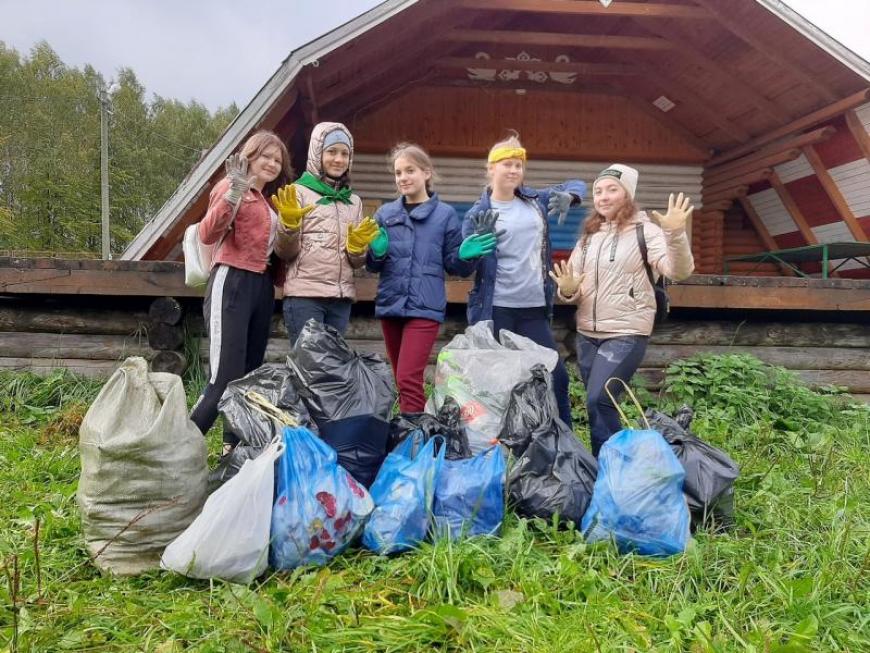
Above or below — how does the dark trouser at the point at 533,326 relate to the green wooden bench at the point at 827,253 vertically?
below

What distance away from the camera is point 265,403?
2402 millimetres

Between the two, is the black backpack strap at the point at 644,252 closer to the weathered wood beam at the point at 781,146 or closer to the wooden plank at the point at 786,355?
the wooden plank at the point at 786,355

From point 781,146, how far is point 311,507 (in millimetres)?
7768

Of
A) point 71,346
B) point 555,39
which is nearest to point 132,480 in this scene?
point 71,346

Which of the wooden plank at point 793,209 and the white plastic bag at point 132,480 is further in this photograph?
the wooden plank at point 793,209

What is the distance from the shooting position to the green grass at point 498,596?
5.63ft

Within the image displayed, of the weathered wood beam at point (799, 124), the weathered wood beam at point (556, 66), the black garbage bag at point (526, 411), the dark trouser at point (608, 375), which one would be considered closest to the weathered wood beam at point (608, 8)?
the weathered wood beam at point (556, 66)

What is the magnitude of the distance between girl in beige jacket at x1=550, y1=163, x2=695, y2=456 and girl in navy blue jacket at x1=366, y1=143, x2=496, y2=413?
602 mm

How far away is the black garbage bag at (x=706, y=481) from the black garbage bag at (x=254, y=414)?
167 cm

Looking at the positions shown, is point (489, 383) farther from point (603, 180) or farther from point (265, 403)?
point (603, 180)

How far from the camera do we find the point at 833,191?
A: 695cm

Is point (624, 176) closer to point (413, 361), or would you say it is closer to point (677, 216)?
point (677, 216)

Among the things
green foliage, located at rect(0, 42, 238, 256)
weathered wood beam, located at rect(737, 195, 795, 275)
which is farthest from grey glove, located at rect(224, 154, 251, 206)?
green foliage, located at rect(0, 42, 238, 256)

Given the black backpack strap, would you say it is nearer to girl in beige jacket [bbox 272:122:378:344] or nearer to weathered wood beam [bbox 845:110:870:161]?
girl in beige jacket [bbox 272:122:378:344]
